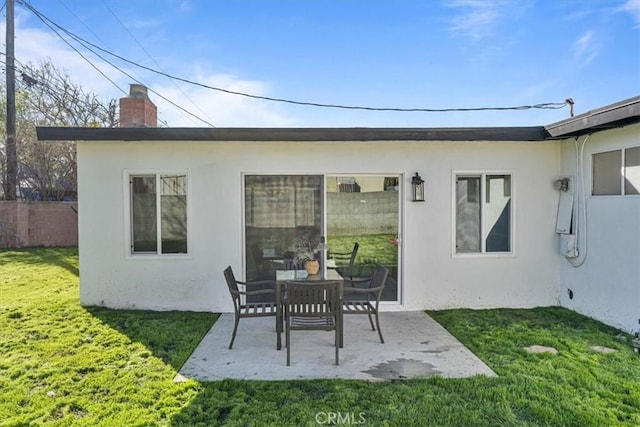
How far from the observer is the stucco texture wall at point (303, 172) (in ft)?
19.8

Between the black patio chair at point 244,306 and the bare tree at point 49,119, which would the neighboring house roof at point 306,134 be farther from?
the bare tree at point 49,119

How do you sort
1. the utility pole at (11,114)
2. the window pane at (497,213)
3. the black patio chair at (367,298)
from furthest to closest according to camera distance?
the utility pole at (11,114) → the window pane at (497,213) → the black patio chair at (367,298)

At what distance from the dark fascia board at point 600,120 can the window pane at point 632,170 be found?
38 cm

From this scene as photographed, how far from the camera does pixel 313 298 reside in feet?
13.2

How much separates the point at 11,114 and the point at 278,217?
11.5 meters

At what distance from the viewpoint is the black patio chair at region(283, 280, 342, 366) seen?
3988 millimetres

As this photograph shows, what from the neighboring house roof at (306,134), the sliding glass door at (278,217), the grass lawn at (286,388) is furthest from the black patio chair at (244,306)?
the neighboring house roof at (306,134)

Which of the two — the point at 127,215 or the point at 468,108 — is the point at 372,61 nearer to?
the point at 468,108

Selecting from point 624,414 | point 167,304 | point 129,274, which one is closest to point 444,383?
point 624,414

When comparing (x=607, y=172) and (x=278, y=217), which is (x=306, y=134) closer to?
(x=278, y=217)

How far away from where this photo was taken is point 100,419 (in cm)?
297

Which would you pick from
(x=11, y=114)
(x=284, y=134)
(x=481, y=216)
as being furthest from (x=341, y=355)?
(x=11, y=114)

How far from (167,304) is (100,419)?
3215 mm

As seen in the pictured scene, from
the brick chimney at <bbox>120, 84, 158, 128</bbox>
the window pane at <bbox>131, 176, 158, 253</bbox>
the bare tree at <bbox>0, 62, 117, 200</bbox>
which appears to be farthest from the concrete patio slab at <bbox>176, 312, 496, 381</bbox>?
the bare tree at <bbox>0, 62, 117, 200</bbox>
